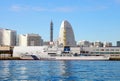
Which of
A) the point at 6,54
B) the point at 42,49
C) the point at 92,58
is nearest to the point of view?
the point at 92,58

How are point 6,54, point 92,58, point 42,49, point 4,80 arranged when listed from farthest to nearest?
point 6,54, point 42,49, point 92,58, point 4,80

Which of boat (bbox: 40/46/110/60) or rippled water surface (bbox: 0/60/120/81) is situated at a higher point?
boat (bbox: 40/46/110/60)

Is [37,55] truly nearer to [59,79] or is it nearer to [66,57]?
[66,57]

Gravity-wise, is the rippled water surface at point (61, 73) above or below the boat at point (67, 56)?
below

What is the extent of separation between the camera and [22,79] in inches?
1716

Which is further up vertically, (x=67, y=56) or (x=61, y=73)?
(x=67, y=56)

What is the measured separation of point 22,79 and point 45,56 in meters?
127

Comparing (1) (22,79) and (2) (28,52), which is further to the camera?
(2) (28,52)

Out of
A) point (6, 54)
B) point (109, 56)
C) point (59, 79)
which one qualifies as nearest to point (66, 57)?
point (109, 56)

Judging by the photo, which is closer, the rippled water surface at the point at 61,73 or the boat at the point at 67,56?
the rippled water surface at the point at 61,73

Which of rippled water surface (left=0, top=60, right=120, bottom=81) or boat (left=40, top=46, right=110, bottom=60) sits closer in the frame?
rippled water surface (left=0, top=60, right=120, bottom=81)

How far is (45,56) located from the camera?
17062 cm

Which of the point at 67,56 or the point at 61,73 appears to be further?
the point at 67,56

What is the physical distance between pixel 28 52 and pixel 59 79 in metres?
134
